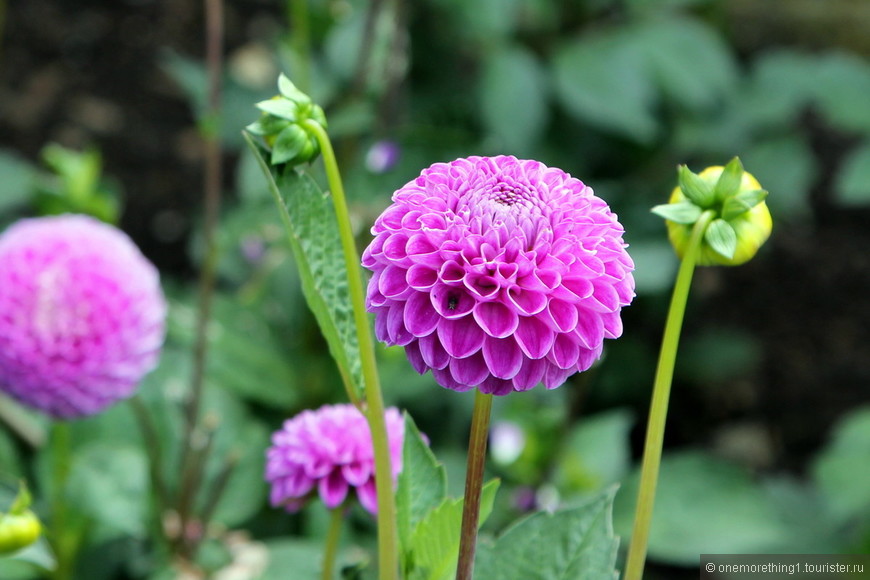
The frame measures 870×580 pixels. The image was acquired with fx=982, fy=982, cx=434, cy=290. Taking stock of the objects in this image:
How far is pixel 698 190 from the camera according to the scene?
0.44 metres

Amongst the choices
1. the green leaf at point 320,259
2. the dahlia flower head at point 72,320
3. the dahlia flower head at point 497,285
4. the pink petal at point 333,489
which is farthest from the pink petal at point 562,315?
the dahlia flower head at point 72,320

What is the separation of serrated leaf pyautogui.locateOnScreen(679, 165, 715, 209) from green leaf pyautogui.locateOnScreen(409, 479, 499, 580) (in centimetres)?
17

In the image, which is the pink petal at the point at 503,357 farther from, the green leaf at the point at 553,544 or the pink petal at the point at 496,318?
the green leaf at the point at 553,544

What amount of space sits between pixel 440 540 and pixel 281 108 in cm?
22

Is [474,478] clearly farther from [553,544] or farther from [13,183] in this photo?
[13,183]

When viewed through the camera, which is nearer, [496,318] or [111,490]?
[496,318]

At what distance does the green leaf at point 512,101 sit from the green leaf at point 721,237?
0.99 m

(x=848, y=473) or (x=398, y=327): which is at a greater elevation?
(x=848, y=473)

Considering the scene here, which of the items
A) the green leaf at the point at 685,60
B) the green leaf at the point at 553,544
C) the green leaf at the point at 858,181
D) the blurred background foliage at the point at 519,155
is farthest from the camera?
the green leaf at the point at 685,60

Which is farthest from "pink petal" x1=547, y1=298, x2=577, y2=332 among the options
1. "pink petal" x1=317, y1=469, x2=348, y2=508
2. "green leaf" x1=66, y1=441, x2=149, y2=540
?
"green leaf" x1=66, y1=441, x2=149, y2=540

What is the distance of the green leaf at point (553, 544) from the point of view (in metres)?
0.51

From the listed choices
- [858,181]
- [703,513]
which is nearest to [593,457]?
[703,513]

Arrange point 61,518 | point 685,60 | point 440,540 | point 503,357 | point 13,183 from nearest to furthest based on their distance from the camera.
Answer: point 503,357
point 440,540
point 61,518
point 13,183
point 685,60

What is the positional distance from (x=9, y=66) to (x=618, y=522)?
1559 millimetres
